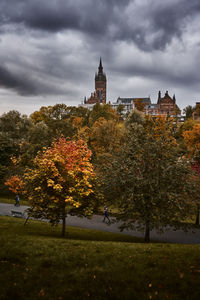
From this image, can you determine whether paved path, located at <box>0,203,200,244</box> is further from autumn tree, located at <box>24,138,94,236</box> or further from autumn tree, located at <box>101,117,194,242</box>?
autumn tree, located at <box>24,138,94,236</box>

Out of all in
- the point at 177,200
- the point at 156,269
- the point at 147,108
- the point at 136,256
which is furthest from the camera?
the point at 147,108

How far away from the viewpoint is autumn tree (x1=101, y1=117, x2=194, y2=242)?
13406 mm

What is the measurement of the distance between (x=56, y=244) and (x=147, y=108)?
128287 millimetres

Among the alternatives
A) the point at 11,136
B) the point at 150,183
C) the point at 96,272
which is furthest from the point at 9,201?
the point at 96,272

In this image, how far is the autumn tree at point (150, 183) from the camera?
44.0ft

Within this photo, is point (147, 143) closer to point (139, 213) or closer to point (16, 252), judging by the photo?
point (139, 213)

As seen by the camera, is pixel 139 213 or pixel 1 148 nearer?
pixel 139 213

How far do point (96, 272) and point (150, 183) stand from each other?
6777 millimetres

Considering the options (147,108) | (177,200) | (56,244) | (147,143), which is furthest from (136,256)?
(147,108)

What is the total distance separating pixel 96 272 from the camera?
792 cm

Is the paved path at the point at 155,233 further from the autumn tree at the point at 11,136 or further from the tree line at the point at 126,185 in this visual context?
the autumn tree at the point at 11,136

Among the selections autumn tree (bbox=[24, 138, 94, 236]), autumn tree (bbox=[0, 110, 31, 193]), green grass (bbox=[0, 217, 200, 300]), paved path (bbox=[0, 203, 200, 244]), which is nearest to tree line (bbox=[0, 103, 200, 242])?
autumn tree (bbox=[24, 138, 94, 236])

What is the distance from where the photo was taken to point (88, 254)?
9492 millimetres

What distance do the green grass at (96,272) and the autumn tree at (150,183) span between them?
334 cm
